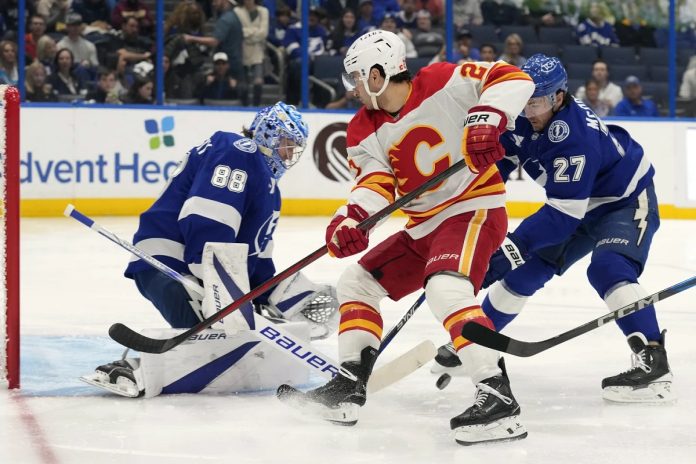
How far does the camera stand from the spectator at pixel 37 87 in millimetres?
8039

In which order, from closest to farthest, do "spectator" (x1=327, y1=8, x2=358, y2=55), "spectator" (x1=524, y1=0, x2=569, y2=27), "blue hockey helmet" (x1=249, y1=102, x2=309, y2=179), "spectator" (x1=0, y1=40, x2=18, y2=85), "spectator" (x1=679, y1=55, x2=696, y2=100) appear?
1. "blue hockey helmet" (x1=249, y1=102, x2=309, y2=179)
2. "spectator" (x1=0, y1=40, x2=18, y2=85)
3. "spectator" (x1=327, y1=8, x2=358, y2=55)
4. "spectator" (x1=679, y1=55, x2=696, y2=100)
5. "spectator" (x1=524, y1=0, x2=569, y2=27)

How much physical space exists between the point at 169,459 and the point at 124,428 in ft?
0.95

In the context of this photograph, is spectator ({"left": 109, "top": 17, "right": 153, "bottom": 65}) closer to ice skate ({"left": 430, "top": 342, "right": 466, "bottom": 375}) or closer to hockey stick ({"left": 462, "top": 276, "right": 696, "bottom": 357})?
ice skate ({"left": 430, "top": 342, "right": 466, "bottom": 375})

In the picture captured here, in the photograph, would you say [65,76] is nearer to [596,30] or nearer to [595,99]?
[595,99]

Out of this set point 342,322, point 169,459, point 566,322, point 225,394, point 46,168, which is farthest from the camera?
point 46,168

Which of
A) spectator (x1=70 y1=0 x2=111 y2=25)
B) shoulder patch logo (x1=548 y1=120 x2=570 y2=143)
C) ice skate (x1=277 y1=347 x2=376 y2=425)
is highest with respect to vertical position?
spectator (x1=70 y1=0 x2=111 y2=25)

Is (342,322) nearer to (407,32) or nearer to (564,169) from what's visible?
(564,169)

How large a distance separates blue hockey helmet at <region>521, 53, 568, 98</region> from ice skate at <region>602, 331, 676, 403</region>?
27.4 inches

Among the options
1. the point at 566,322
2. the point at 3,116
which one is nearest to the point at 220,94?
the point at 566,322

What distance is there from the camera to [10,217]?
3.03 m

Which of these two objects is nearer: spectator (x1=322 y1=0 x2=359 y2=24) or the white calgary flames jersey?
the white calgary flames jersey

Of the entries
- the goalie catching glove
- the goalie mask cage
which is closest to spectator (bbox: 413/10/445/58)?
the goalie catching glove

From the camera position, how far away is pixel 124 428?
2.75 meters

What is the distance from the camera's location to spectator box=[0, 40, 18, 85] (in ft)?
26.1
